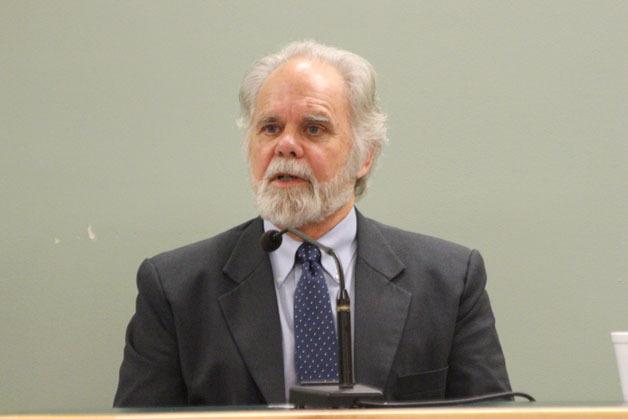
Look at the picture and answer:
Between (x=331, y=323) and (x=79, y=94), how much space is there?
93cm

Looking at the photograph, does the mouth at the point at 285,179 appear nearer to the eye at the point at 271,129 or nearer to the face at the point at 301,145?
the face at the point at 301,145

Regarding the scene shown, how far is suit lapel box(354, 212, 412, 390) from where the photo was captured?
2.17 m

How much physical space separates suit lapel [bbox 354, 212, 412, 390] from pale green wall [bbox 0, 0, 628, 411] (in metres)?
0.29

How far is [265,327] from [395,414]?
958mm

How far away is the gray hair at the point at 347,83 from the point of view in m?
2.41

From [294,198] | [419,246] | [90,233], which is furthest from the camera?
[90,233]

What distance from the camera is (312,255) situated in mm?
2246

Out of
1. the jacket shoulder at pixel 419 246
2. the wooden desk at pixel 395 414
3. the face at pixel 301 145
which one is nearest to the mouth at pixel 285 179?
the face at pixel 301 145

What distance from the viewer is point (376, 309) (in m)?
2.22

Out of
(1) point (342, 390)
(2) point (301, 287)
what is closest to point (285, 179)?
(2) point (301, 287)

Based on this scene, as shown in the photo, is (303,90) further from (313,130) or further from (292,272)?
(292,272)

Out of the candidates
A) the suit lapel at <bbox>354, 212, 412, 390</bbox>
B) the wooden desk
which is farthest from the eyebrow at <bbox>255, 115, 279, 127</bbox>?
the wooden desk

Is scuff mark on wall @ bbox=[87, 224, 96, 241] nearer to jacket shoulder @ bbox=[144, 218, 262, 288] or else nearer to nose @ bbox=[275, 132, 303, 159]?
jacket shoulder @ bbox=[144, 218, 262, 288]

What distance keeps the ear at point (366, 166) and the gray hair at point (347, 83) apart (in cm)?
2
